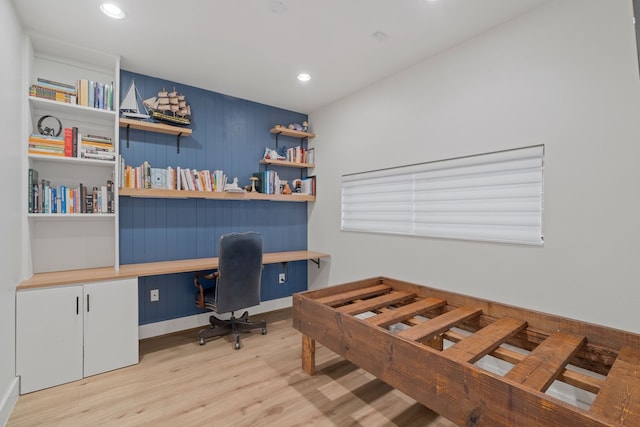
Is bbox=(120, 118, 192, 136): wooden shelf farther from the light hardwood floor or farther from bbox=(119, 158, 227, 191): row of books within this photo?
the light hardwood floor

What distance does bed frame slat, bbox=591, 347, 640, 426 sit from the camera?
101 centimetres

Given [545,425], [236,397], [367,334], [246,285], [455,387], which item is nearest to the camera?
[545,425]

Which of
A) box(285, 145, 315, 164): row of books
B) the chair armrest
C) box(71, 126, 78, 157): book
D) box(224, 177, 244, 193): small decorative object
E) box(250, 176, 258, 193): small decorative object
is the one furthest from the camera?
box(285, 145, 315, 164): row of books

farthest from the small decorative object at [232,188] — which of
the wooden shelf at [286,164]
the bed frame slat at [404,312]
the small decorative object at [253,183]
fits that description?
the bed frame slat at [404,312]

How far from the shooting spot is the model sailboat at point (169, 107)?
3.11 m

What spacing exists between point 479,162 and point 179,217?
9.92 ft

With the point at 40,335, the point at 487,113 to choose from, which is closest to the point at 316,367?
the point at 40,335

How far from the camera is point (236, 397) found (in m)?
2.13

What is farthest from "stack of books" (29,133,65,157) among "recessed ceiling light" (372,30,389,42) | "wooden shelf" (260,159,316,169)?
"recessed ceiling light" (372,30,389,42)

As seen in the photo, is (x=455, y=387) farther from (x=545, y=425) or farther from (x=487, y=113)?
(x=487, y=113)

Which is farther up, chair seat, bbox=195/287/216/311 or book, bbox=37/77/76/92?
book, bbox=37/77/76/92

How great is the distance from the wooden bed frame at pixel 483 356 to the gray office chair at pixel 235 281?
85 centimetres

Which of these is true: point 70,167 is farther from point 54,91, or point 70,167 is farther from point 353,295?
point 353,295

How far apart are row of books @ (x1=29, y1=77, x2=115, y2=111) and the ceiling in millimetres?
325
